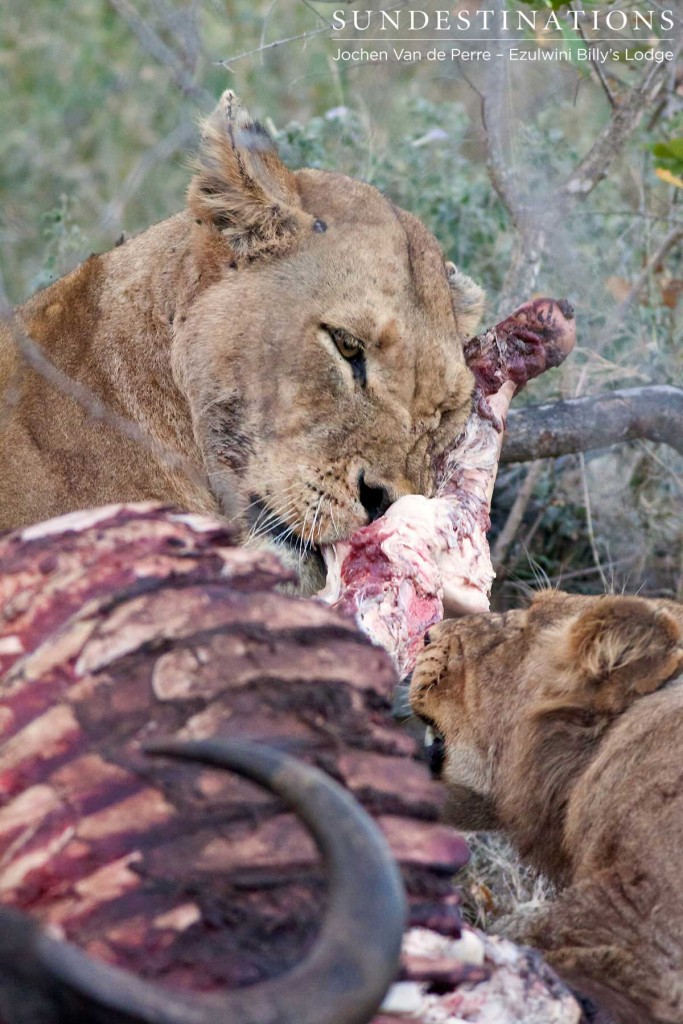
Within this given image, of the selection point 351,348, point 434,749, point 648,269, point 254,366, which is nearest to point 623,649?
point 434,749

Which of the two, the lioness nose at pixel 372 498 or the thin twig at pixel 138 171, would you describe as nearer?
the lioness nose at pixel 372 498

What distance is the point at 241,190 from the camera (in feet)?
11.0

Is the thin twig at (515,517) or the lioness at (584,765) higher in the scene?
the lioness at (584,765)

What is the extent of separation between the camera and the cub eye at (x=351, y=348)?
3.23m

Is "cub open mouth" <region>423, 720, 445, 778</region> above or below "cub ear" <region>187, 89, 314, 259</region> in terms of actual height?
below

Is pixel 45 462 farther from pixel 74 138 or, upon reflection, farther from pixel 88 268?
pixel 74 138

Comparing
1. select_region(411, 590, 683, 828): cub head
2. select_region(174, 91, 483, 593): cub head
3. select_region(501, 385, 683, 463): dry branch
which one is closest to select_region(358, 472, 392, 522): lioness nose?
select_region(174, 91, 483, 593): cub head

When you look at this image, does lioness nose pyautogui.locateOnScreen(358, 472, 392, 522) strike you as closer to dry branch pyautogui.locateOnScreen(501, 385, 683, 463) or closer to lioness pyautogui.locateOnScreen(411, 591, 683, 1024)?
lioness pyautogui.locateOnScreen(411, 591, 683, 1024)

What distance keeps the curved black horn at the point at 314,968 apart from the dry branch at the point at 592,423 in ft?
9.18

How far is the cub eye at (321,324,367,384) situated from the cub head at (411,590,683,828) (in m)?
0.74

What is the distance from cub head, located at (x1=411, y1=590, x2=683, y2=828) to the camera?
238 centimetres

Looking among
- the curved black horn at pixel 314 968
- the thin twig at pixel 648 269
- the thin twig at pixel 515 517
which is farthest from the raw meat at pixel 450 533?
the curved black horn at pixel 314 968

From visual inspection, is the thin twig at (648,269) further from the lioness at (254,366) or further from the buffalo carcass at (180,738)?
the buffalo carcass at (180,738)

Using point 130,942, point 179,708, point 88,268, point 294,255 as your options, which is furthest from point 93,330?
point 130,942
